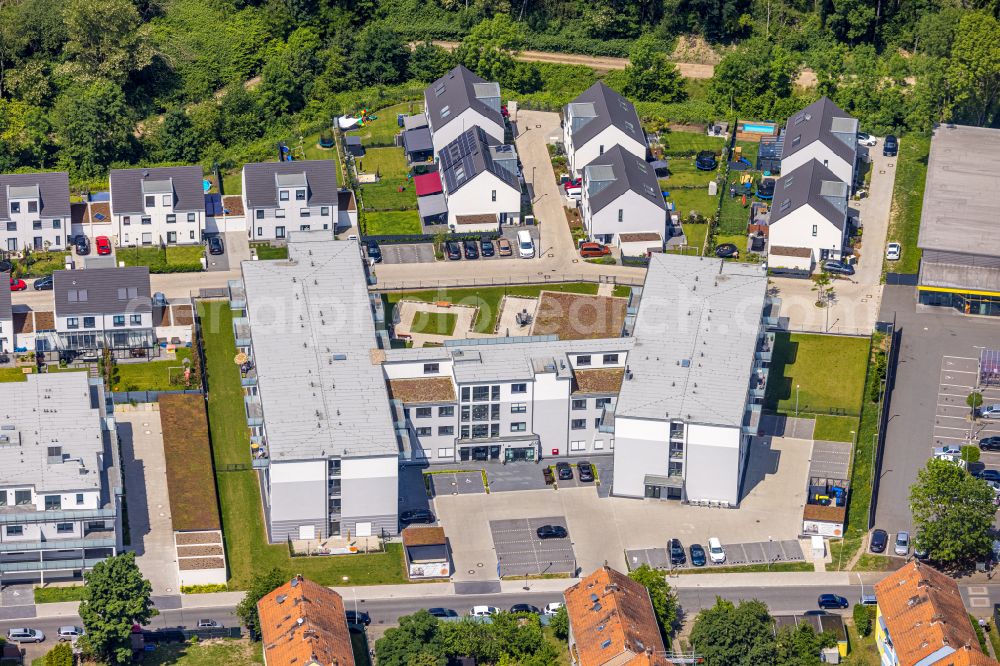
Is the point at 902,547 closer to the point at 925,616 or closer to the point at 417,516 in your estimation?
the point at 925,616

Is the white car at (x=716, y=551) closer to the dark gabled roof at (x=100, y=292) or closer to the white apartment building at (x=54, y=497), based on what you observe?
the white apartment building at (x=54, y=497)

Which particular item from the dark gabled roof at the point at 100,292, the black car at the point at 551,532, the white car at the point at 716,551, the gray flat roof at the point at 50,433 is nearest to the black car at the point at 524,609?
the black car at the point at 551,532

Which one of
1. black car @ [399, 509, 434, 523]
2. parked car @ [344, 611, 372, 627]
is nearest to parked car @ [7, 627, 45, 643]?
parked car @ [344, 611, 372, 627]

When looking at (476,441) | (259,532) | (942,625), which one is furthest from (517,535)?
(942,625)

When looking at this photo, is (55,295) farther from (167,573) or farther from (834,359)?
(834,359)

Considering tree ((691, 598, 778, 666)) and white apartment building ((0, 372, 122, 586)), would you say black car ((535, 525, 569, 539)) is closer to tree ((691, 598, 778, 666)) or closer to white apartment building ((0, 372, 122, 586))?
tree ((691, 598, 778, 666))

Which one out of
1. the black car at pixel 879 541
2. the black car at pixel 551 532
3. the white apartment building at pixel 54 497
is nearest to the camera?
the white apartment building at pixel 54 497

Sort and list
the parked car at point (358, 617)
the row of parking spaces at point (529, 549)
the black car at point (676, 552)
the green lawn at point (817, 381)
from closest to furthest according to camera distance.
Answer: the parked car at point (358, 617) → the row of parking spaces at point (529, 549) → the black car at point (676, 552) → the green lawn at point (817, 381)

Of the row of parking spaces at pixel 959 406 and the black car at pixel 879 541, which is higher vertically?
the row of parking spaces at pixel 959 406
